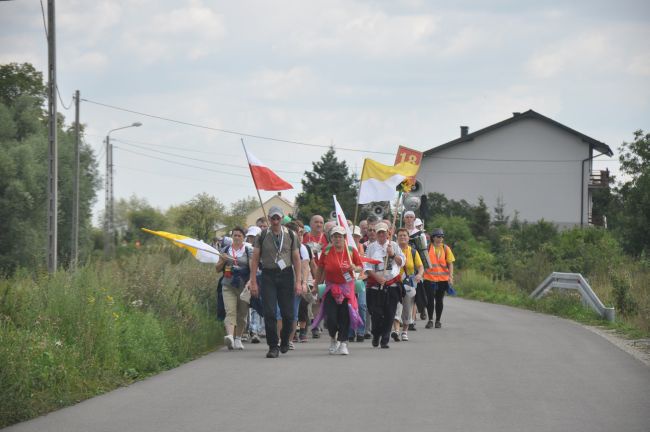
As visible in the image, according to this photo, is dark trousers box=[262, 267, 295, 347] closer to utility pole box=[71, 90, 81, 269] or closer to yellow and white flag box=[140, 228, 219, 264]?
yellow and white flag box=[140, 228, 219, 264]

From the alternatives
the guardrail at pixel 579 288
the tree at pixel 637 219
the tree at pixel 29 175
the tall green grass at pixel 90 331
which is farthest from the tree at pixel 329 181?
the tall green grass at pixel 90 331

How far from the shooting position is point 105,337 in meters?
12.0

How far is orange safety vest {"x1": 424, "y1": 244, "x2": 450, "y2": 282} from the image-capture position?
19672 mm

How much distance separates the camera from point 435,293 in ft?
65.2

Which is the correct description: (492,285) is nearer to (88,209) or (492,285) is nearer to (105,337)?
(105,337)

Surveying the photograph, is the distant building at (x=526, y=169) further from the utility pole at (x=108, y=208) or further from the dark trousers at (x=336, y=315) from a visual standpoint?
the dark trousers at (x=336, y=315)

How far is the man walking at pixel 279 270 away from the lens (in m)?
14.4

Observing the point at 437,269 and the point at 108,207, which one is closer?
the point at 437,269

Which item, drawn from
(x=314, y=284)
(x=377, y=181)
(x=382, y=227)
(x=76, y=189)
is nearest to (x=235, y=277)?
(x=314, y=284)

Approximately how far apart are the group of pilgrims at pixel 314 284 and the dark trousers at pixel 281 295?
1 centimetres

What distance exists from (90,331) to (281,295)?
11.1 feet

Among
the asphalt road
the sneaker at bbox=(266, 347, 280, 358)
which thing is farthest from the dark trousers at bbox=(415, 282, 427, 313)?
the sneaker at bbox=(266, 347, 280, 358)

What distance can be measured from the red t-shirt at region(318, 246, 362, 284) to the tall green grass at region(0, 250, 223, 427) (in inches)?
84.0

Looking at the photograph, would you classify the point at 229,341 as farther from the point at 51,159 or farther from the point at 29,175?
the point at 29,175
